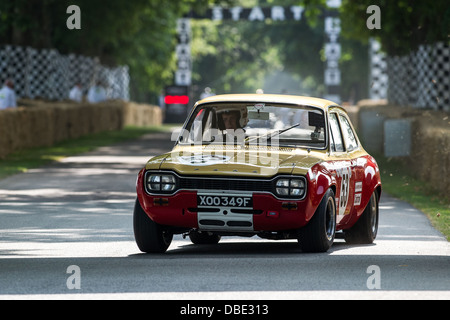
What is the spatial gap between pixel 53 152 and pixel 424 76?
10.4 meters

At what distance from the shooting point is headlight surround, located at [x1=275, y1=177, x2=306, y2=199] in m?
11.1

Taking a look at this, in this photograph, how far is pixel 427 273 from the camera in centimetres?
1027

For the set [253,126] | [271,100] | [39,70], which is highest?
[39,70]

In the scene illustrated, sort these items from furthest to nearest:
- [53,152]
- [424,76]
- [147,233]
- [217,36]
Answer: [217,36]
[424,76]
[53,152]
[147,233]

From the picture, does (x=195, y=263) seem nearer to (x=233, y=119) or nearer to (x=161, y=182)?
(x=161, y=182)

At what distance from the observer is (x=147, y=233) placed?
11680 mm

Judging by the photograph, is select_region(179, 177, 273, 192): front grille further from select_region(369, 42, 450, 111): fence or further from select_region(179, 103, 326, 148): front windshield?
select_region(369, 42, 450, 111): fence

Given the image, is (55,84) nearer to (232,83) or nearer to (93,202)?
(93,202)

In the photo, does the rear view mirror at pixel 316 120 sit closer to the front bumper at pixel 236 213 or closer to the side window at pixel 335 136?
the side window at pixel 335 136

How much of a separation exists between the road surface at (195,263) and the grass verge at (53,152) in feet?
27.0

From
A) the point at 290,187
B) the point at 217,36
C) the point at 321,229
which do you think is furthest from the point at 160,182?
the point at 217,36

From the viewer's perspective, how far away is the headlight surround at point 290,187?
36.5ft

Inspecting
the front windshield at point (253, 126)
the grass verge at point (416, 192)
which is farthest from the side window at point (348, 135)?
the grass verge at point (416, 192)

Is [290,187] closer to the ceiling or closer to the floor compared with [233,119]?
closer to the floor
